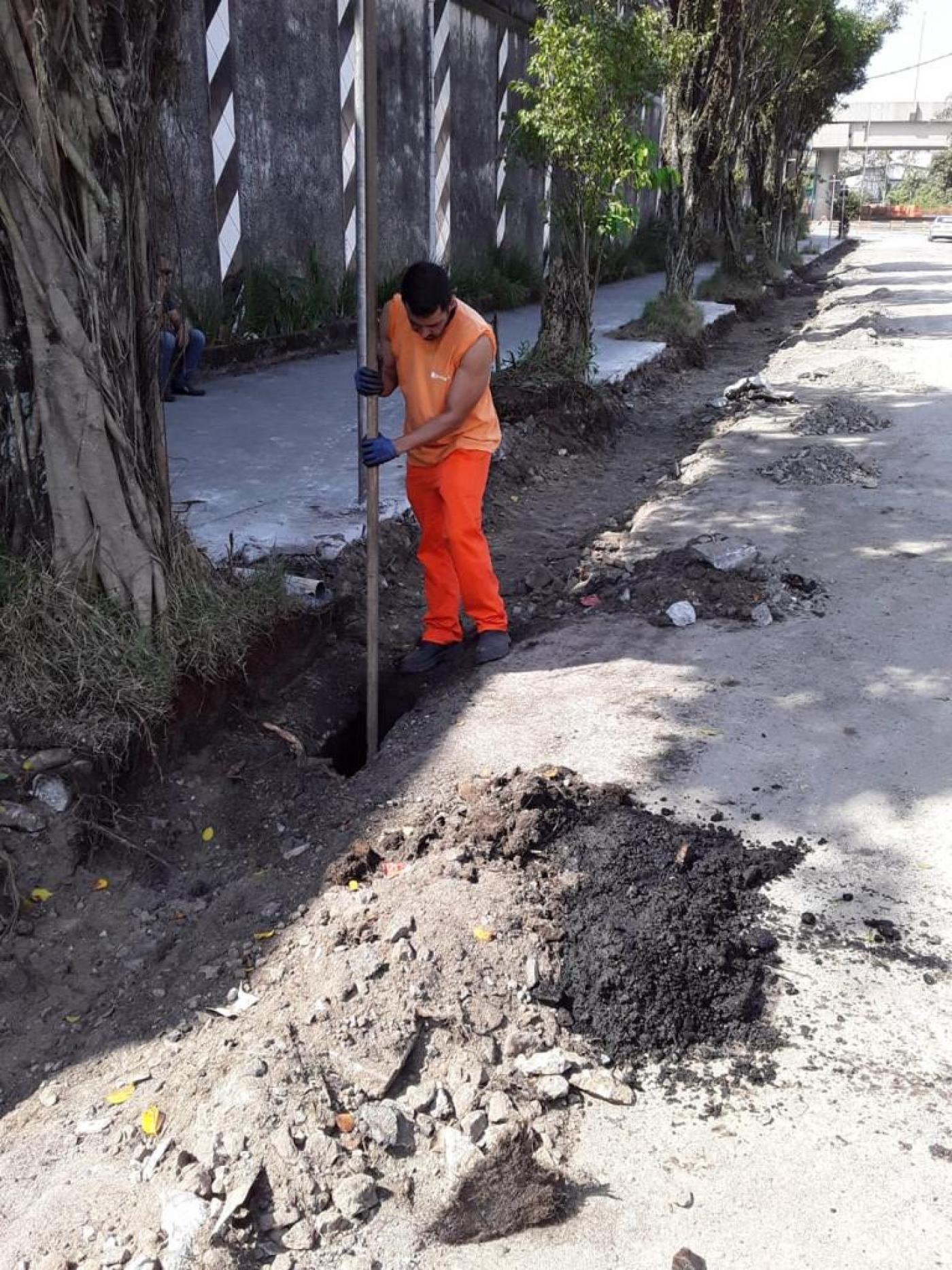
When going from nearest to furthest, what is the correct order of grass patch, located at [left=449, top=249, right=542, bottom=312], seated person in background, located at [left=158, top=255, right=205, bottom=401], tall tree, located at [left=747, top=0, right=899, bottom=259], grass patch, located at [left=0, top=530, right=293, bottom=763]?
1. grass patch, located at [left=0, top=530, right=293, bottom=763]
2. seated person in background, located at [left=158, top=255, right=205, bottom=401]
3. grass patch, located at [left=449, top=249, right=542, bottom=312]
4. tall tree, located at [left=747, top=0, right=899, bottom=259]

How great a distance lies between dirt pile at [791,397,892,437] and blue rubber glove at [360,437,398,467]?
226 inches

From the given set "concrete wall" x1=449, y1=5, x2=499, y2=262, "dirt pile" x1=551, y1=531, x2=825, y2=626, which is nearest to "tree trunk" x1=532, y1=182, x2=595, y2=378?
"dirt pile" x1=551, y1=531, x2=825, y2=626

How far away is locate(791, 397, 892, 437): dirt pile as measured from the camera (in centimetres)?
899

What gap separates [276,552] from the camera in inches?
199

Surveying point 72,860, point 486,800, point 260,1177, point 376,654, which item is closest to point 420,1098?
point 260,1177

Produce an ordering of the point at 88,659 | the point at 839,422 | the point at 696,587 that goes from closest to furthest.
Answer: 1. the point at 88,659
2. the point at 696,587
3. the point at 839,422

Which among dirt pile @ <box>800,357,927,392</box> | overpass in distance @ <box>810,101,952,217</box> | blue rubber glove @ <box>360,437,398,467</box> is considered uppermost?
overpass in distance @ <box>810,101,952,217</box>

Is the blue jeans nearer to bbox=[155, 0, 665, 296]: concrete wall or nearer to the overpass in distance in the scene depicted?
bbox=[155, 0, 665, 296]: concrete wall

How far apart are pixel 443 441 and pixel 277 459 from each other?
2.42 meters

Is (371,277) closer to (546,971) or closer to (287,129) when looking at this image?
(546,971)

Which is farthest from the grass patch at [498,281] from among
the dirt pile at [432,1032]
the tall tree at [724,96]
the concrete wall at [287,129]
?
the dirt pile at [432,1032]

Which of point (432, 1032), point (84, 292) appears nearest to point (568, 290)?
point (84, 292)

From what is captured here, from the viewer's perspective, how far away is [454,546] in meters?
4.55

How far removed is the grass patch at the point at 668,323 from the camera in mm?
13328
